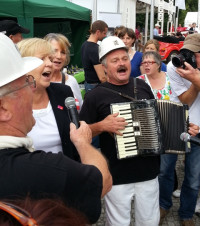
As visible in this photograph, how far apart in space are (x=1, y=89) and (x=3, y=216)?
64cm

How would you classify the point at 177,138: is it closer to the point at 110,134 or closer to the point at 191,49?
the point at 110,134

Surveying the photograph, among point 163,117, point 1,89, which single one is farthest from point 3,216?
point 163,117

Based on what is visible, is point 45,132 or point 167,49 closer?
point 45,132

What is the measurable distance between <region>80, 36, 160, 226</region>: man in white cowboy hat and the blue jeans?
2.13 feet

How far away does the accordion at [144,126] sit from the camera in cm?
229

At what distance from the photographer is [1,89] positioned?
1229 millimetres

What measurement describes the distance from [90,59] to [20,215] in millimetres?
4580

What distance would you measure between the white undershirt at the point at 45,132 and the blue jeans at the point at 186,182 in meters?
1.49

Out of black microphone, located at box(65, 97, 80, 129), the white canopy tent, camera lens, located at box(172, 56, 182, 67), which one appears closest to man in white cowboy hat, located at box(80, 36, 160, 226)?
camera lens, located at box(172, 56, 182, 67)

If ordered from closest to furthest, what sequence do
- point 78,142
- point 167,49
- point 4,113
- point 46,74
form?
point 4,113 → point 78,142 → point 46,74 → point 167,49

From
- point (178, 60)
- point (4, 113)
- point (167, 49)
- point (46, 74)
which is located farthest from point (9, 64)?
point (167, 49)

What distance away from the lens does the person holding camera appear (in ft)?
8.44

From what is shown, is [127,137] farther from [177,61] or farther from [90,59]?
[90,59]

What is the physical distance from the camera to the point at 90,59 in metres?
5.14
